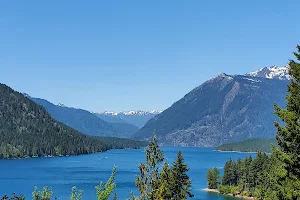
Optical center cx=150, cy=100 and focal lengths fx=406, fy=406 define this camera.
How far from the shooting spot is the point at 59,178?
588 ft

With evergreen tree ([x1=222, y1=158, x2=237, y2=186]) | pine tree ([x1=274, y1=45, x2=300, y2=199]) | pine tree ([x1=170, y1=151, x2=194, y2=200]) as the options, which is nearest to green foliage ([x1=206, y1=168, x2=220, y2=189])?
evergreen tree ([x1=222, y1=158, x2=237, y2=186])

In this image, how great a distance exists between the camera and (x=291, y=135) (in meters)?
20.8

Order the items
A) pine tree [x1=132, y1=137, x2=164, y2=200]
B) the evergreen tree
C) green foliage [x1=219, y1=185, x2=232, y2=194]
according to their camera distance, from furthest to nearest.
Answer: the evergreen tree < green foliage [x1=219, y1=185, x2=232, y2=194] < pine tree [x1=132, y1=137, x2=164, y2=200]

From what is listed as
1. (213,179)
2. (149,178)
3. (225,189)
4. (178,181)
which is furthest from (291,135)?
(213,179)

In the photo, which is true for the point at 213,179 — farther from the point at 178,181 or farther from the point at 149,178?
the point at 149,178

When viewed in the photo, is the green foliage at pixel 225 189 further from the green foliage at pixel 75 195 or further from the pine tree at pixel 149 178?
the pine tree at pixel 149 178

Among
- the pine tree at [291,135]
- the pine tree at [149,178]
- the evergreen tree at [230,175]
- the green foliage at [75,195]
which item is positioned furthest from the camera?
the evergreen tree at [230,175]

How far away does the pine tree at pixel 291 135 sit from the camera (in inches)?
810

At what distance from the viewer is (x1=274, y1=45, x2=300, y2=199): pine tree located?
20.6m

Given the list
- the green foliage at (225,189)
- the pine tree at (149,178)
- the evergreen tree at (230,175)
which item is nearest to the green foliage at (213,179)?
the evergreen tree at (230,175)

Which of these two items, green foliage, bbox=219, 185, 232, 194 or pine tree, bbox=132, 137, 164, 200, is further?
green foliage, bbox=219, 185, 232, 194

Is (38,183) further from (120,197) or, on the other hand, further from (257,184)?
(257,184)

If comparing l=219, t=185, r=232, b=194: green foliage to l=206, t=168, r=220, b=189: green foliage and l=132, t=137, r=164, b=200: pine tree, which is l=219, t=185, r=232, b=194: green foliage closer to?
l=206, t=168, r=220, b=189: green foliage

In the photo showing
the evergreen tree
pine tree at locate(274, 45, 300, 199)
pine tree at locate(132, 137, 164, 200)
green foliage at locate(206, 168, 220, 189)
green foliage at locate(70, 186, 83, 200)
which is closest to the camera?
green foliage at locate(70, 186, 83, 200)
